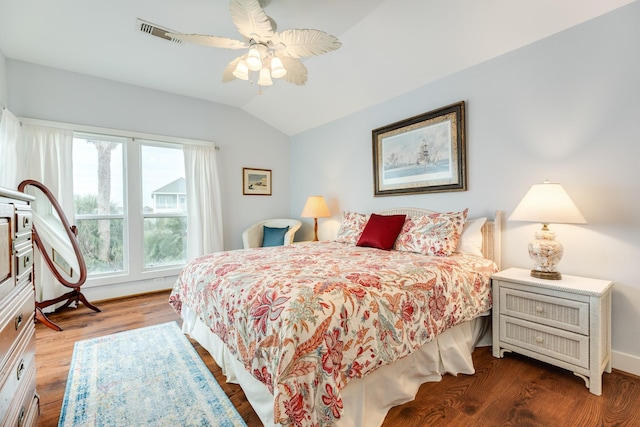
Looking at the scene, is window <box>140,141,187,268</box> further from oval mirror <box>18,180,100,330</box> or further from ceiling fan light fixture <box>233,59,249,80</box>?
ceiling fan light fixture <box>233,59,249,80</box>

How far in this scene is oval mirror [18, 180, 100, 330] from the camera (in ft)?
9.38

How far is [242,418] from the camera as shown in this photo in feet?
5.06

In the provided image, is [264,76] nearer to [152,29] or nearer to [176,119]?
[152,29]

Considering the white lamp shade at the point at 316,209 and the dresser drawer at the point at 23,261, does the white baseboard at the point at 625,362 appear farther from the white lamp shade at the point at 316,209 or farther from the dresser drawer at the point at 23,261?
the dresser drawer at the point at 23,261

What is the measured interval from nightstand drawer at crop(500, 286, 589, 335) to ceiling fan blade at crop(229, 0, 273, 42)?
2.41 metres

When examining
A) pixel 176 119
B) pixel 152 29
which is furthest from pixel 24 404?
pixel 176 119

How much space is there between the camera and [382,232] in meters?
2.85

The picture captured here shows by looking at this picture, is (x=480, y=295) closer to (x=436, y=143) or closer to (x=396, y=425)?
(x=396, y=425)

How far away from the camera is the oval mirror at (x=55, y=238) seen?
2.86 m

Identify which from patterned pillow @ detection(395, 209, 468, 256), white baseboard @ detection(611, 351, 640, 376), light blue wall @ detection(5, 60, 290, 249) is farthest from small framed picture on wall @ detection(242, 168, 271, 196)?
white baseboard @ detection(611, 351, 640, 376)

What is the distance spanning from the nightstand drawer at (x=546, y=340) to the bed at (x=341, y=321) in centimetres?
19

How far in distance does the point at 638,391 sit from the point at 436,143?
88.5 inches

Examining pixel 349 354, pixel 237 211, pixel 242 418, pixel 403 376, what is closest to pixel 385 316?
pixel 349 354

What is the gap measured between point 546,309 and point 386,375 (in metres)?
1.19
